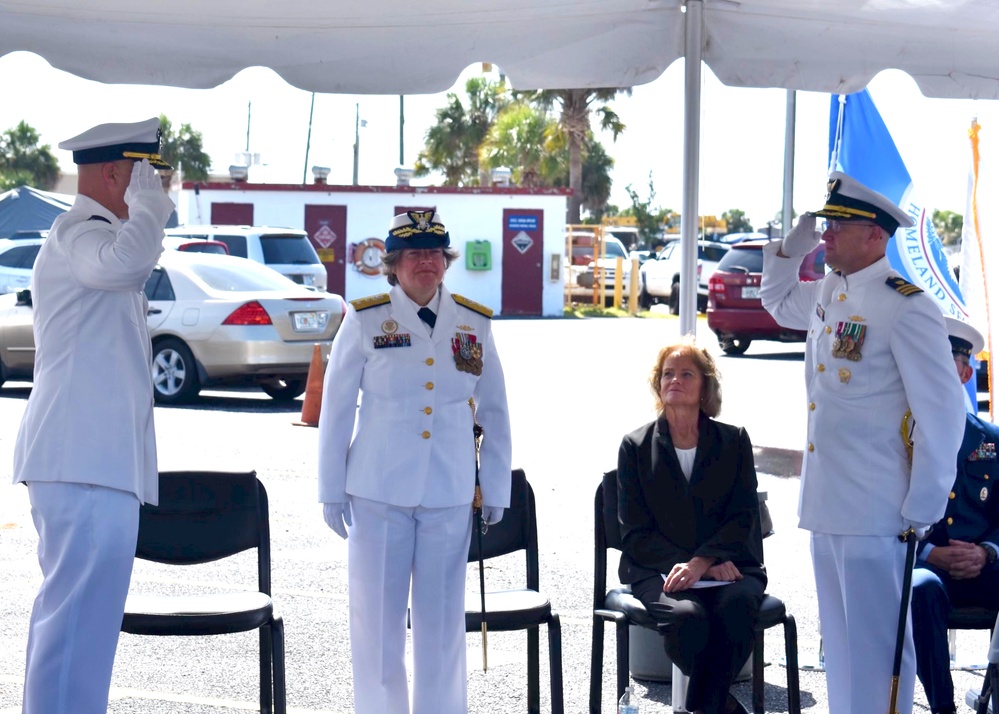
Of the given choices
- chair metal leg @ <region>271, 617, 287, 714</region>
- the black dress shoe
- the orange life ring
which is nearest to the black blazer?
the black dress shoe

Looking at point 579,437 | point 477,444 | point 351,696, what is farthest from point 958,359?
point 579,437

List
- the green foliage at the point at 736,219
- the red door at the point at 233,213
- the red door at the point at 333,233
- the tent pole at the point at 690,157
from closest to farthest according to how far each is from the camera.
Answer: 1. the tent pole at the point at 690,157
2. the red door at the point at 233,213
3. the red door at the point at 333,233
4. the green foliage at the point at 736,219

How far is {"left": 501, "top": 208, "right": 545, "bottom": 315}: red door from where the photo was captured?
3369cm

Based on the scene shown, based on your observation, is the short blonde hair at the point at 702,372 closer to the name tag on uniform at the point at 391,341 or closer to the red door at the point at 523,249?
the name tag on uniform at the point at 391,341

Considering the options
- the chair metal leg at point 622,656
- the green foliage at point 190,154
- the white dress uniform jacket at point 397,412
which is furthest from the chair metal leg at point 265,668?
the green foliage at point 190,154

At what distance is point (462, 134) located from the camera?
177ft

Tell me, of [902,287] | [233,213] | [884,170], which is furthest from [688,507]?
[233,213]

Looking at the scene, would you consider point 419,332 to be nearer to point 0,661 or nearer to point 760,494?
point 760,494

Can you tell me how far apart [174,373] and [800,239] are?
1032 cm

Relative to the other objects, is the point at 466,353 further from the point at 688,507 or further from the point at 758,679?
A: the point at 758,679

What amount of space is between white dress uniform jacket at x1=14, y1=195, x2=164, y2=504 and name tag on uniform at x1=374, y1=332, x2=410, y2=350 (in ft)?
2.74

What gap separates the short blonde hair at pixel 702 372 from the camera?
509 centimetres

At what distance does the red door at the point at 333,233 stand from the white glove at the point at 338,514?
94.1 feet

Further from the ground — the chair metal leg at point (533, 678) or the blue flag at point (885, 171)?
the blue flag at point (885, 171)
